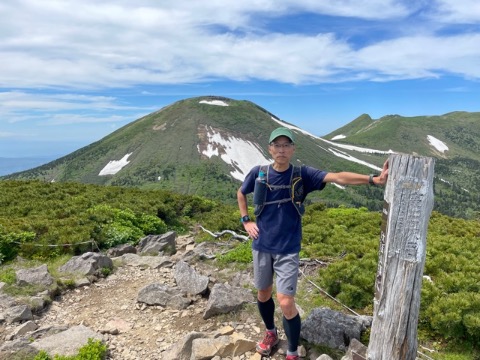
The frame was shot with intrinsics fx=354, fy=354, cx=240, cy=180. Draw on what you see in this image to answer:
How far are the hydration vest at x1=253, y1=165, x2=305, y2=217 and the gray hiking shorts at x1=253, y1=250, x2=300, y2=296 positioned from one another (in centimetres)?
76

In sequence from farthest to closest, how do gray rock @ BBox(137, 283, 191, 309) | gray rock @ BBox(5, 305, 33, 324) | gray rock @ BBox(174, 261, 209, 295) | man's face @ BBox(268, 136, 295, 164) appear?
1. gray rock @ BBox(174, 261, 209, 295)
2. gray rock @ BBox(137, 283, 191, 309)
3. gray rock @ BBox(5, 305, 33, 324)
4. man's face @ BBox(268, 136, 295, 164)

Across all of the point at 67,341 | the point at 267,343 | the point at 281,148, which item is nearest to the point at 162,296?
the point at 67,341

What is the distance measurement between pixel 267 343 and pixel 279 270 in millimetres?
1673

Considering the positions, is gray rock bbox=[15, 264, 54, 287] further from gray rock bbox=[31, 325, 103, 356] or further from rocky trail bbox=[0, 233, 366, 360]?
gray rock bbox=[31, 325, 103, 356]

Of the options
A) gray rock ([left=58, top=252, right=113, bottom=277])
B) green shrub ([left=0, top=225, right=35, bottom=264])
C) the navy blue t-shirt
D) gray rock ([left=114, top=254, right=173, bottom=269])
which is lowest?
gray rock ([left=114, top=254, right=173, bottom=269])

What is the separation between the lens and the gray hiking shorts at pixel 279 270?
5711 mm

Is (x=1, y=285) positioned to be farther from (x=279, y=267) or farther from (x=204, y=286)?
(x=279, y=267)

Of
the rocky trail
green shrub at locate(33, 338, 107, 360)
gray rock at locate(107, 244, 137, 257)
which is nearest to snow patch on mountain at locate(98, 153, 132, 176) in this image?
gray rock at locate(107, 244, 137, 257)

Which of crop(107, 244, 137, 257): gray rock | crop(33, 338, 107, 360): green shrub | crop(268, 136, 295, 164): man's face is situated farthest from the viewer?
crop(107, 244, 137, 257): gray rock

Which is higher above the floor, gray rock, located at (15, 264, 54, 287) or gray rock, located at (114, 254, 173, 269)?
gray rock, located at (15, 264, 54, 287)

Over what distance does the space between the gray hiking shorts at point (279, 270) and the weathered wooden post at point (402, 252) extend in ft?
4.63

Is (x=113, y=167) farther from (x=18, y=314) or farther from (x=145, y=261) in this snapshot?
(x=18, y=314)

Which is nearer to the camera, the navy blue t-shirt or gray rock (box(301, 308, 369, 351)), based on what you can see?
the navy blue t-shirt

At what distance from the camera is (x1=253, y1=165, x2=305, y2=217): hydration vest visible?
576cm
